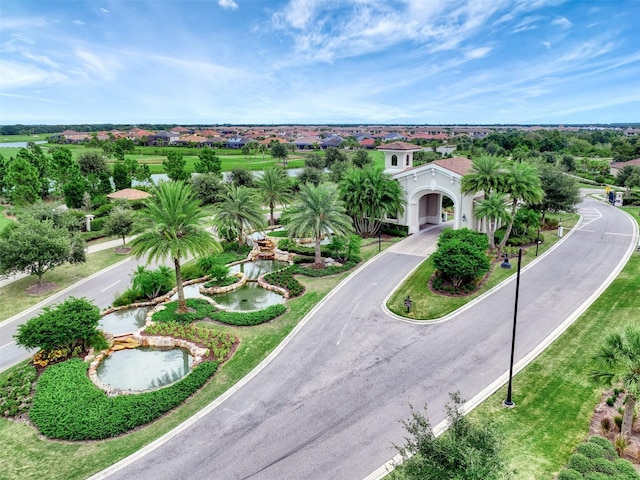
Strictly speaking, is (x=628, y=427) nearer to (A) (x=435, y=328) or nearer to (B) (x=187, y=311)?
(A) (x=435, y=328)

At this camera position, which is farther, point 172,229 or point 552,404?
point 172,229

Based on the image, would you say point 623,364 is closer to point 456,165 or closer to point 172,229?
point 172,229

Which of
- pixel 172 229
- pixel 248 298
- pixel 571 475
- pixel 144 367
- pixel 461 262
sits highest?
pixel 172 229

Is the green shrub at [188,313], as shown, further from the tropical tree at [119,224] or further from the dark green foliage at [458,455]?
the dark green foliage at [458,455]

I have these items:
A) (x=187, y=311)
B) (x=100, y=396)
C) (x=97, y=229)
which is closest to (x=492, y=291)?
(x=187, y=311)

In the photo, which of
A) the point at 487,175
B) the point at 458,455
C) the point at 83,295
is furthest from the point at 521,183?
the point at 83,295

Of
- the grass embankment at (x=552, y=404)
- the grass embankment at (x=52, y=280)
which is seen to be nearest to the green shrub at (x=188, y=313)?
the grass embankment at (x=52, y=280)

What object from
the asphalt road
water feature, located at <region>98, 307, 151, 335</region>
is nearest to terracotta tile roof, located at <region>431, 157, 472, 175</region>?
the asphalt road
